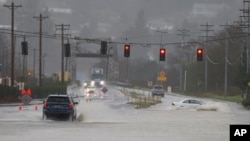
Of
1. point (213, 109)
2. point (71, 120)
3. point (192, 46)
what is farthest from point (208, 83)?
point (71, 120)

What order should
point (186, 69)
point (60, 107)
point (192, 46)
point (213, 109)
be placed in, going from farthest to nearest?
point (192, 46), point (186, 69), point (213, 109), point (60, 107)

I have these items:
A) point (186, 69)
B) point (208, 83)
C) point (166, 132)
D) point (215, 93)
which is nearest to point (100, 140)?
point (166, 132)

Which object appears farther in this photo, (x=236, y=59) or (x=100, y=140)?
(x=236, y=59)

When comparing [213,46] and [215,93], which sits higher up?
[213,46]

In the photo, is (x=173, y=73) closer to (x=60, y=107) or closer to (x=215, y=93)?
(x=215, y=93)

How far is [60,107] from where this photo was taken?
40219 millimetres

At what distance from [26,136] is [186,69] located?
109m

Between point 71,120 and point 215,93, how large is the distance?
257 ft

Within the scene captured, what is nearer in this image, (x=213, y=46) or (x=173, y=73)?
(x=213, y=46)

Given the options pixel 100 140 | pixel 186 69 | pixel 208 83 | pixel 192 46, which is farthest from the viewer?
pixel 192 46

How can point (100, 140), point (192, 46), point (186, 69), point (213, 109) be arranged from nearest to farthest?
point (100, 140), point (213, 109), point (186, 69), point (192, 46)

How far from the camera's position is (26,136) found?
26.9 meters

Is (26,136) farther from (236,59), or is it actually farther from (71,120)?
(236,59)

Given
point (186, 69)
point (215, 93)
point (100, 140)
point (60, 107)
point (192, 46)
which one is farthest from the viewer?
point (192, 46)
